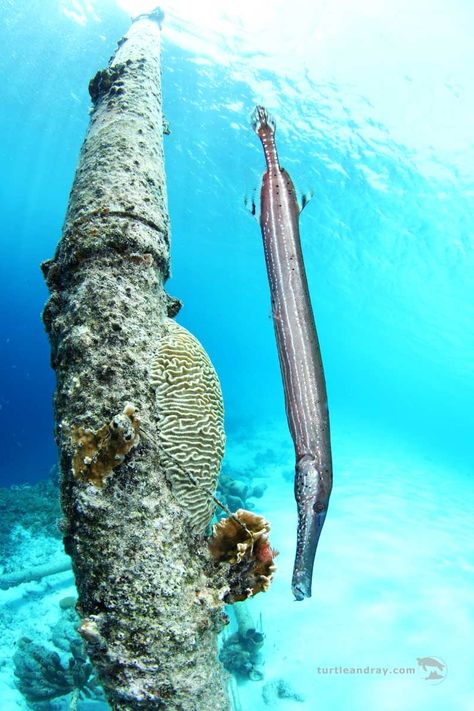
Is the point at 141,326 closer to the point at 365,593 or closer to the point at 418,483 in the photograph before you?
the point at 365,593

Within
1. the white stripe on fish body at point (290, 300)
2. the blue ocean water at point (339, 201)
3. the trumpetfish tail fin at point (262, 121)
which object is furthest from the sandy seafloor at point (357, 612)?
the trumpetfish tail fin at point (262, 121)

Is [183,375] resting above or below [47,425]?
below

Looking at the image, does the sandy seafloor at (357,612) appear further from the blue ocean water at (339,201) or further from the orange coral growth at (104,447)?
the orange coral growth at (104,447)

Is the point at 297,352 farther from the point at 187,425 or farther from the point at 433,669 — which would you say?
the point at 433,669

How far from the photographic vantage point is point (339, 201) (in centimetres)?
2555

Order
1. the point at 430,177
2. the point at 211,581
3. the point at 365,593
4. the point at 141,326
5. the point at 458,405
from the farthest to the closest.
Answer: the point at 458,405 < the point at 430,177 < the point at 365,593 < the point at 141,326 < the point at 211,581

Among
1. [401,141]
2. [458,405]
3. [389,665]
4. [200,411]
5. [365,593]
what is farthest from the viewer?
[458,405]

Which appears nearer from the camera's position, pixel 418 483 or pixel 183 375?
pixel 183 375

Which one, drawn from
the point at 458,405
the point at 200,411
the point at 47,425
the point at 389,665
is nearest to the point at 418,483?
the point at 389,665

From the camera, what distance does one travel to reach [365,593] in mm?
9281

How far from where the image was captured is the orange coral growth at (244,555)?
233cm

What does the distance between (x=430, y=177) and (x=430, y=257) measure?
8.59m

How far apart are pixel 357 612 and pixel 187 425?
335 inches

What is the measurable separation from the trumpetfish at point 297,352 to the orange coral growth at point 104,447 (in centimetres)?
88
